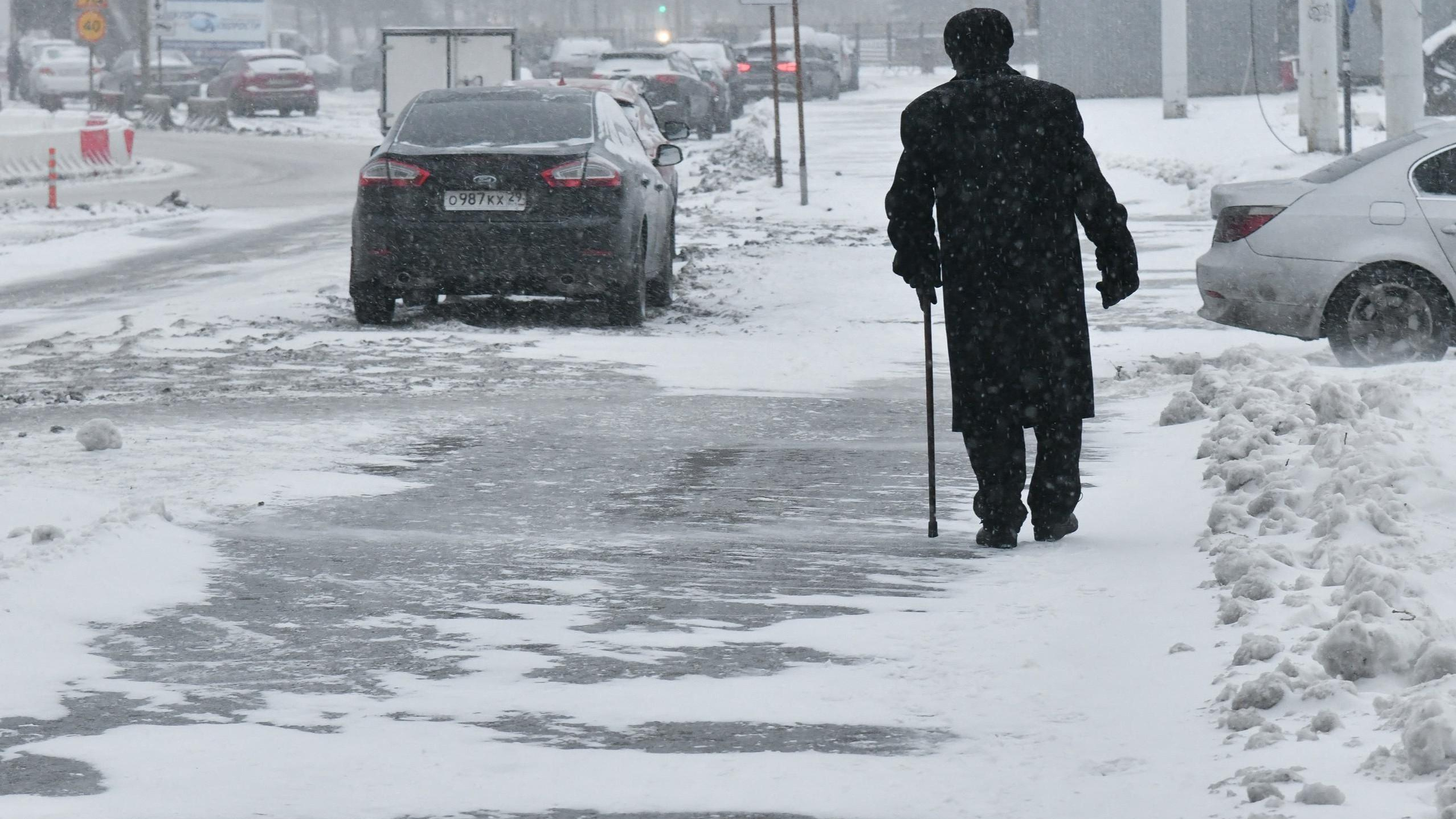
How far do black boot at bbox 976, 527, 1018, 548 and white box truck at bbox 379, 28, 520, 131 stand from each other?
2660 cm

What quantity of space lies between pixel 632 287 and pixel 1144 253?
6191 millimetres

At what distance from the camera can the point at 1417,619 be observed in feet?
14.7

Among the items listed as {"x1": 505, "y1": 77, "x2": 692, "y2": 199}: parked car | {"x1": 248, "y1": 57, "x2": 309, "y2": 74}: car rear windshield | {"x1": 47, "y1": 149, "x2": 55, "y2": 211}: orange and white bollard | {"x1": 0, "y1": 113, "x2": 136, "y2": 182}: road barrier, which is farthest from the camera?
{"x1": 248, "y1": 57, "x2": 309, "y2": 74}: car rear windshield

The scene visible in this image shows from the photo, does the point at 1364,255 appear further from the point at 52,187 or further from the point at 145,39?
the point at 145,39

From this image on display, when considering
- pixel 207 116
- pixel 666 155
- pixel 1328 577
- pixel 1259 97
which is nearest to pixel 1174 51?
pixel 1259 97

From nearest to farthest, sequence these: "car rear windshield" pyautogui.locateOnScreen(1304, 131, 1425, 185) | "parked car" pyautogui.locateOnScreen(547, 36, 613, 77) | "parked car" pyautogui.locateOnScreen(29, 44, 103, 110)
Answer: "car rear windshield" pyautogui.locateOnScreen(1304, 131, 1425, 185), "parked car" pyautogui.locateOnScreen(547, 36, 613, 77), "parked car" pyautogui.locateOnScreen(29, 44, 103, 110)

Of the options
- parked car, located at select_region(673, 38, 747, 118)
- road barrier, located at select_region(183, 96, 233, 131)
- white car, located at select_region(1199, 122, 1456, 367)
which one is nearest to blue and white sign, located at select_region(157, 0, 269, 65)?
road barrier, located at select_region(183, 96, 233, 131)

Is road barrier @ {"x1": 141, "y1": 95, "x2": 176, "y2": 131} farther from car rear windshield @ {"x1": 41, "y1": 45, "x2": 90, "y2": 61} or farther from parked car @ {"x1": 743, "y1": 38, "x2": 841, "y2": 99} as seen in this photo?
parked car @ {"x1": 743, "y1": 38, "x2": 841, "y2": 99}

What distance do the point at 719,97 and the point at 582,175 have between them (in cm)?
2544

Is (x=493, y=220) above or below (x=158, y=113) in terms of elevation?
below

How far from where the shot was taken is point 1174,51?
29594 millimetres

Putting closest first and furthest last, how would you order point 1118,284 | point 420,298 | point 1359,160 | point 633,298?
point 1118,284 → point 1359,160 → point 633,298 → point 420,298

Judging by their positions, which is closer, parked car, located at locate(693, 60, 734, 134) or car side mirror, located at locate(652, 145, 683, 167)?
car side mirror, located at locate(652, 145, 683, 167)

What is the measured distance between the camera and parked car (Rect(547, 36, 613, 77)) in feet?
131
